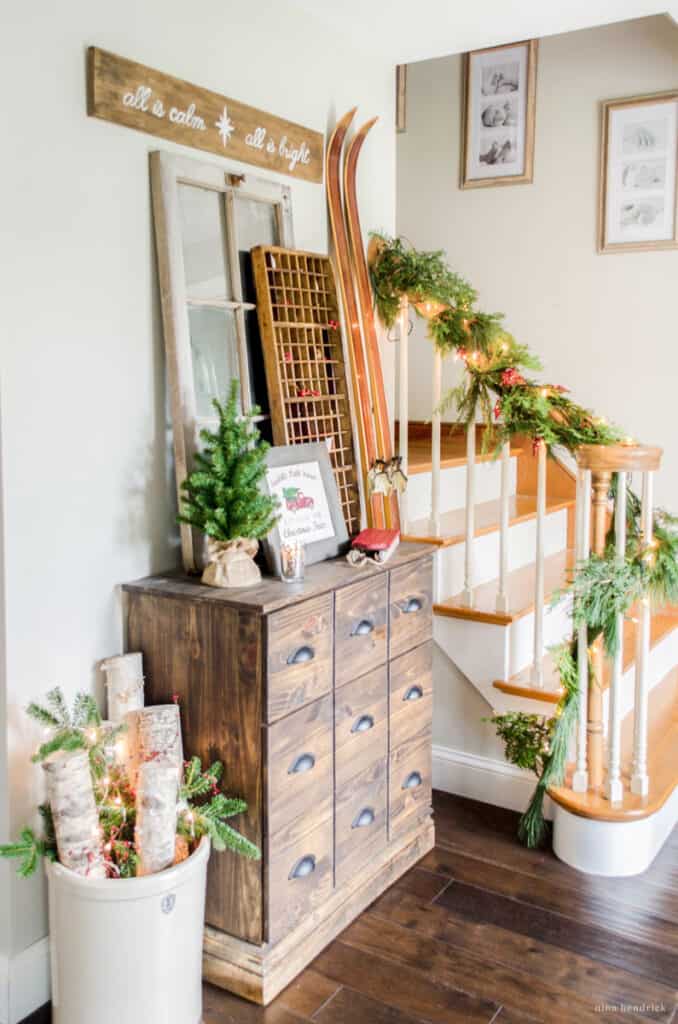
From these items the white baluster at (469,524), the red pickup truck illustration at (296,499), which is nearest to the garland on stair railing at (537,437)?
the white baluster at (469,524)

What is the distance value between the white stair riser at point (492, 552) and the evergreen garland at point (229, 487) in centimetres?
104

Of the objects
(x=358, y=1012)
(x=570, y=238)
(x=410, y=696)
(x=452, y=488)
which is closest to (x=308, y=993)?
(x=358, y=1012)

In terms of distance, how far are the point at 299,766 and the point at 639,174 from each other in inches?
109

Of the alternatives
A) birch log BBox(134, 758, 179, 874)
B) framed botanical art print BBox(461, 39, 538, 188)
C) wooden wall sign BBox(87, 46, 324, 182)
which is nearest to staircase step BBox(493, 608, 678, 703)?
birch log BBox(134, 758, 179, 874)

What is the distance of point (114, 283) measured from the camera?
217cm

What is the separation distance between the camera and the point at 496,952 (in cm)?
231

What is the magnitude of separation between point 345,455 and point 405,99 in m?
2.23

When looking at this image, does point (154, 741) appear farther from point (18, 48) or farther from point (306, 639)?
point (18, 48)

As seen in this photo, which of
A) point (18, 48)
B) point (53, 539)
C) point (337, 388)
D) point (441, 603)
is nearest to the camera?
point (18, 48)

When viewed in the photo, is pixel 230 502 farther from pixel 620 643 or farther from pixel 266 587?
pixel 620 643

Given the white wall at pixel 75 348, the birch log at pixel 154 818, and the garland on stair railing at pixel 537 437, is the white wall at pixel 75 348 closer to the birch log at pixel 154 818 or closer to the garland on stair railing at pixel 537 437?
the birch log at pixel 154 818

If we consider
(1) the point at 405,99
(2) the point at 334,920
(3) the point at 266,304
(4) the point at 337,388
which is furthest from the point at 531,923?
(1) the point at 405,99

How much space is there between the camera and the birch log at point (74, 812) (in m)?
1.82

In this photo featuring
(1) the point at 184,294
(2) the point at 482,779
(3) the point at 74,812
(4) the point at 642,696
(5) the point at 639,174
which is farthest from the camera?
(5) the point at 639,174
